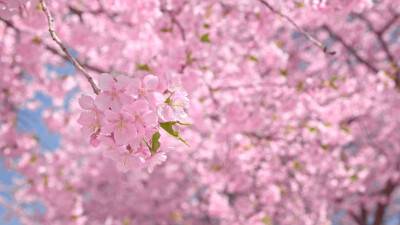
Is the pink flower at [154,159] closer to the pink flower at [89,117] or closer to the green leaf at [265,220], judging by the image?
the pink flower at [89,117]

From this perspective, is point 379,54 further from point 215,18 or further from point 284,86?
point 215,18

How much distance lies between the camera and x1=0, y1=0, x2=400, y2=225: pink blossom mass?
148 centimetres

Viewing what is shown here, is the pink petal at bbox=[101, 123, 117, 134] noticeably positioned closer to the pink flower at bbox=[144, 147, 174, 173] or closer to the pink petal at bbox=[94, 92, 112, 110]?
the pink petal at bbox=[94, 92, 112, 110]

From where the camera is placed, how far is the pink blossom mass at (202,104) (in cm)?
148

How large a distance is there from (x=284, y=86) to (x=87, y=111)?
3845 mm

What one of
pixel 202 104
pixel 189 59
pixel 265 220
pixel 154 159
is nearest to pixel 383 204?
pixel 265 220

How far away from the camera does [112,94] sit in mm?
1349

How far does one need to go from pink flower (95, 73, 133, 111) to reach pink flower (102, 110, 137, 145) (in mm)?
29

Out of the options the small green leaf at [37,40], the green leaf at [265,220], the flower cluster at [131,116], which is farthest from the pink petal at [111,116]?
the green leaf at [265,220]

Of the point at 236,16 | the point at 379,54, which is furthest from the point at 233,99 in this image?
the point at 379,54

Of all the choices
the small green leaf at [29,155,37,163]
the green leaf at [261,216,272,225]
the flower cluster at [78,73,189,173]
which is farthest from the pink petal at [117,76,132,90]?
the small green leaf at [29,155,37,163]

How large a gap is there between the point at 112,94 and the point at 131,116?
0.42 feet

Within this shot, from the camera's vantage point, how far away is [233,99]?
5301 millimetres

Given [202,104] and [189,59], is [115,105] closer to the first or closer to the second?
[189,59]
